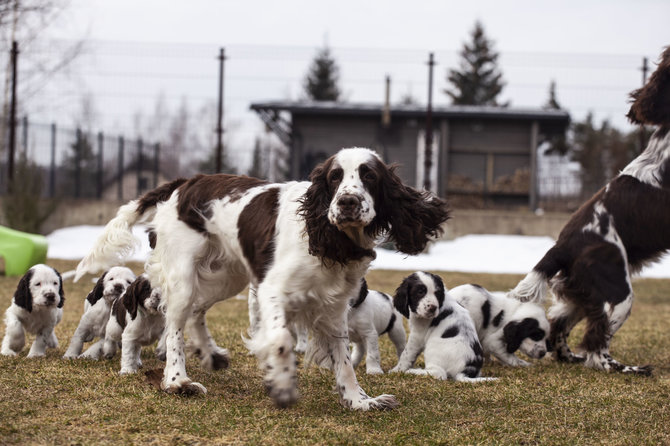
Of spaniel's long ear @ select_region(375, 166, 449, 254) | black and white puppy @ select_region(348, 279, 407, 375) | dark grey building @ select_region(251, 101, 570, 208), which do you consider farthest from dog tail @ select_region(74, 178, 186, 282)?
dark grey building @ select_region(251, 101, 570, 208)

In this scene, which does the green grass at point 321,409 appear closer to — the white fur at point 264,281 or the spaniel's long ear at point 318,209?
the white fur at point 264,281

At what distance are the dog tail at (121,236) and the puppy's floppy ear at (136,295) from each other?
0.83ft

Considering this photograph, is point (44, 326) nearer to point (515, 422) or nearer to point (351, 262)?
point (351, 262)

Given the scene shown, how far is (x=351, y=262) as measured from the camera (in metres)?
4.12

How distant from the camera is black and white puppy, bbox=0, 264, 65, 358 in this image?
566cm

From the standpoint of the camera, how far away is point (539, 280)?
5.83 m

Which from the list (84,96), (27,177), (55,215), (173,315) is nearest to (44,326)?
(173,315)

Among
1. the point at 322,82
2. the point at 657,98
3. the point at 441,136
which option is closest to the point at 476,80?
the point at 322,82

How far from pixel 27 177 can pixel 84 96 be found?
5957mm

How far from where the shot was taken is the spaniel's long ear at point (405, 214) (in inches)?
162

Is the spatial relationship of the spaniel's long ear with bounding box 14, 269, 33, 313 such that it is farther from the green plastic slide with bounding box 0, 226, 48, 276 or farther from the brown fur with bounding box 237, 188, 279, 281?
the green plastic slide with bounding box 0, 226, 48, 276

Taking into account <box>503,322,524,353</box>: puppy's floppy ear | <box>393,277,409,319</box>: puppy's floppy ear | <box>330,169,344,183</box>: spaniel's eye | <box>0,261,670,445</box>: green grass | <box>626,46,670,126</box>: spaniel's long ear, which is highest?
<box>626,46,670,126</box>: spaniel's long ear

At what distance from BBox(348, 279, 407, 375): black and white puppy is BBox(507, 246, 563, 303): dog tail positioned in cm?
96

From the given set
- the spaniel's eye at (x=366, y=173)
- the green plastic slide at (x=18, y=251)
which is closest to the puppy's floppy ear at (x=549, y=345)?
the spaniel's eye at (x=366, y=173)
